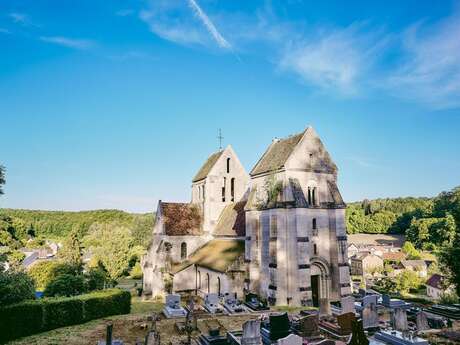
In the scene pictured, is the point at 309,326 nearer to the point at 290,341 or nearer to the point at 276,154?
the point at 290,341

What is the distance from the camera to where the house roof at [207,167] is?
42.3m

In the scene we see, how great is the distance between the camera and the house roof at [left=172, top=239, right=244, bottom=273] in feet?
103

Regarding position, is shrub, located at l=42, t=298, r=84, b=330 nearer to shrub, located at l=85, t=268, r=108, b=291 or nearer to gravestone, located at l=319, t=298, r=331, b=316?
shrub, located at l=85, t=268, r=108, b=291

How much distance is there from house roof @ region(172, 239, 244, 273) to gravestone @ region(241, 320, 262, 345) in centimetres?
1383

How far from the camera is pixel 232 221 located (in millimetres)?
37156

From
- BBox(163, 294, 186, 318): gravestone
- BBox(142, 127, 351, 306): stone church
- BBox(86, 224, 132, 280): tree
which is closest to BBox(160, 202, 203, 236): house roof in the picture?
BBox(142, 127, 351, 306): stone church

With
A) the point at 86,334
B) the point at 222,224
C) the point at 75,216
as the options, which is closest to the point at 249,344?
the point at 86,334

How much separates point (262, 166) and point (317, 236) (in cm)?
818

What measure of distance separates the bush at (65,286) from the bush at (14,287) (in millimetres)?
8073

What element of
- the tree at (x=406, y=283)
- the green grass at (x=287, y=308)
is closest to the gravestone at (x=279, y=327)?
the green grass at (x=287, y=308)

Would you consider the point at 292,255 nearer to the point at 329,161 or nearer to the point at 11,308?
the point at 329,161

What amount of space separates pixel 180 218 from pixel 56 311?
773 inches

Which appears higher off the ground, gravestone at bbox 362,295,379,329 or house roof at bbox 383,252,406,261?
gravestone at bbox 362,295,379,329

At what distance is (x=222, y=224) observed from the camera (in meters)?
39.1
